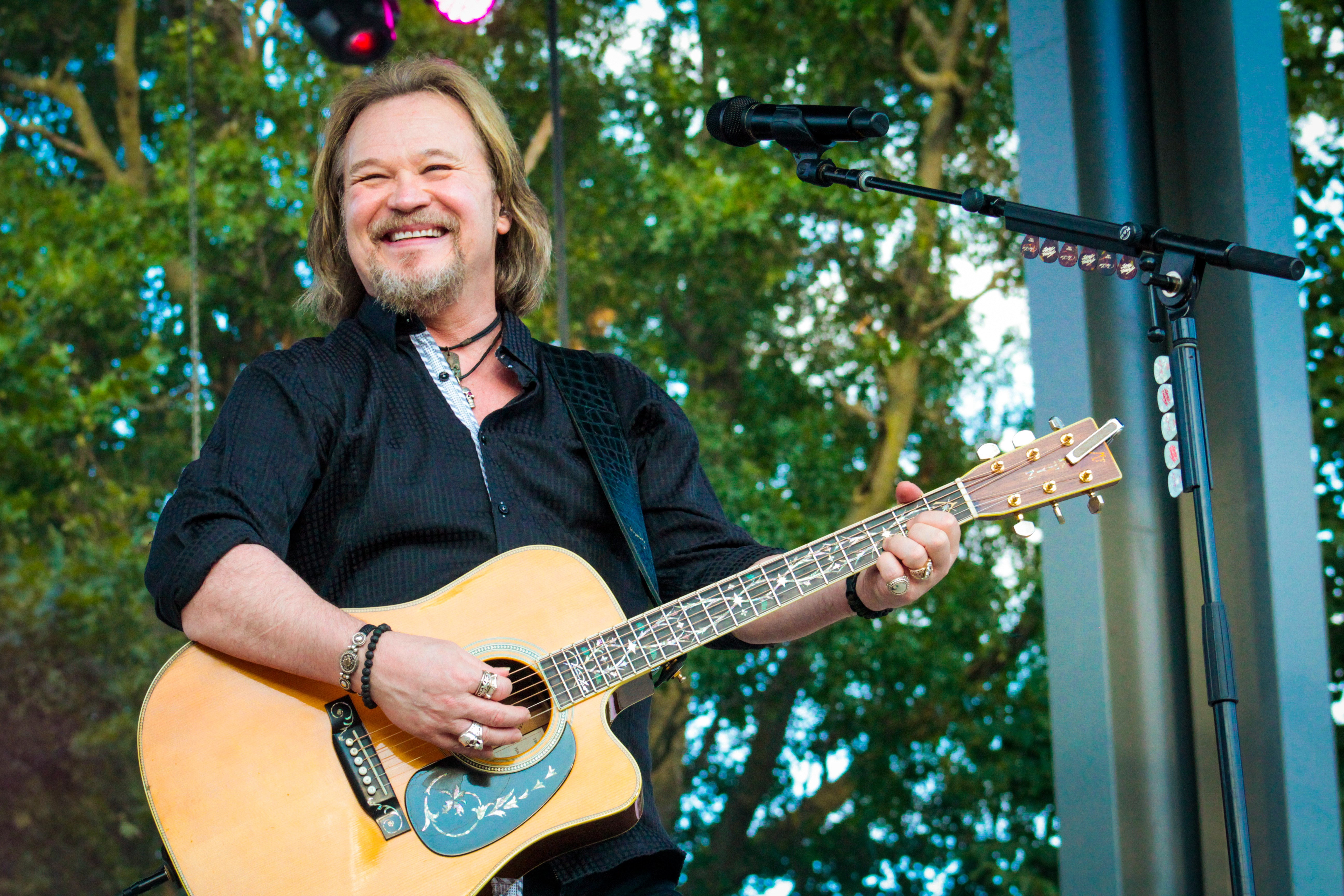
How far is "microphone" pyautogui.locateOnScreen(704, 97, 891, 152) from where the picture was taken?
1584 mm

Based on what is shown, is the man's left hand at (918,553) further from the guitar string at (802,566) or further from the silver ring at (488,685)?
the silver ring at (488,685)

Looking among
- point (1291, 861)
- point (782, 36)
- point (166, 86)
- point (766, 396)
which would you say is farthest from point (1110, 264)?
point (166, 86)

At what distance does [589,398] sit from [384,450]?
37 centimetres

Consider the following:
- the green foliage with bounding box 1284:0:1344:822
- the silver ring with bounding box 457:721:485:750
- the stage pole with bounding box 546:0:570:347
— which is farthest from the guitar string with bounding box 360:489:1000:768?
the stage pole with bounding box 546:0:570:347

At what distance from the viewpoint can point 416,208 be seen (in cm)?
187

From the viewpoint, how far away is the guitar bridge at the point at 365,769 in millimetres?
1429

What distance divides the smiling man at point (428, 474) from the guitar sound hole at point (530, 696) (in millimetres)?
62

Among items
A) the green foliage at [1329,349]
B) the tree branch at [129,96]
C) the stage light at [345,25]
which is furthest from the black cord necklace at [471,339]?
the tree branch at [129,96]

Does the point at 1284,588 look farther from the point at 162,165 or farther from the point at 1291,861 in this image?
the point at 162,165

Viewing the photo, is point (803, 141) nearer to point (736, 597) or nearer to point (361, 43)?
point (736, 597)

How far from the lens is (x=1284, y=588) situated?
2104 millimetres

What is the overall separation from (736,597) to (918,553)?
275 millimetres

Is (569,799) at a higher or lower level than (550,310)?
lower

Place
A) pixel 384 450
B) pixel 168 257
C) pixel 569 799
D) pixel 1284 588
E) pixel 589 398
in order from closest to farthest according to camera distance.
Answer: pixel 569 799
pixel 384 450
pixel 589 398
pixel 1284 588
pixel 168 257
